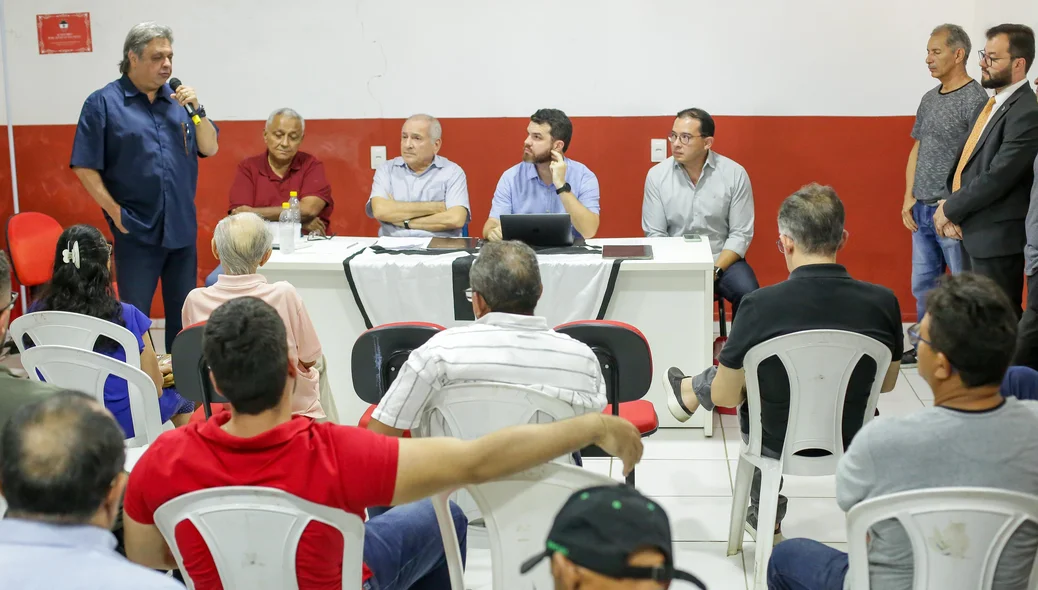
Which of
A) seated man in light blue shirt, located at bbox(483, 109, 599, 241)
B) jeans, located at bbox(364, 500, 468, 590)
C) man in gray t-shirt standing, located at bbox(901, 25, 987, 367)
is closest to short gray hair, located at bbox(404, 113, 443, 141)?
seated man in light blue shirt, located at bbox(483, 109, 599, 241)

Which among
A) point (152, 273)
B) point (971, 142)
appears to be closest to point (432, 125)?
point (152, 273)

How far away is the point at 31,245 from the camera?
5.41 metres

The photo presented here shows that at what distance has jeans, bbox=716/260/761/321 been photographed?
473cm

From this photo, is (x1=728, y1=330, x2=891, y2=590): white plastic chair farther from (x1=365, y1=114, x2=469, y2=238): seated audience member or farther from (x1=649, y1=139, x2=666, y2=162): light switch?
(x1=649, y1=139, x2=666, y2=162): light switch

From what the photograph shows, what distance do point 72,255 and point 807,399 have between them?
7.44 feet

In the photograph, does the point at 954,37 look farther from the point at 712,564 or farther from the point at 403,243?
the point at 712,564

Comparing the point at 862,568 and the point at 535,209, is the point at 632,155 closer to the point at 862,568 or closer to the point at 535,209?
the point at 535,209

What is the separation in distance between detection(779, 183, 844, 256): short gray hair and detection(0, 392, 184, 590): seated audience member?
1940 millimetres

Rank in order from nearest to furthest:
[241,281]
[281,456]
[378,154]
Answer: [281,456]
[241,281]
[378,154]

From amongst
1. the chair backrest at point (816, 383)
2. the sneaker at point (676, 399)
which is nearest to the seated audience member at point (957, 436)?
the chair backrest at point (816, 383)

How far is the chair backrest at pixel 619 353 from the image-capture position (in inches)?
110

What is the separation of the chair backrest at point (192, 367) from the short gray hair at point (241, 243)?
331 mm

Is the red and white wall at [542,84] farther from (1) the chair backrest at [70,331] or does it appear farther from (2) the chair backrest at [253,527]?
(2) the chair backrest at [253,527]

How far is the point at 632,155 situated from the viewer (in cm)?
572
